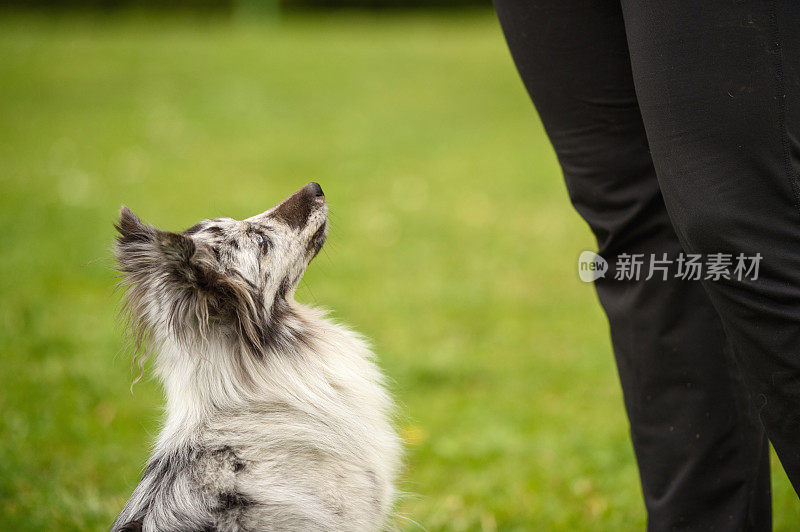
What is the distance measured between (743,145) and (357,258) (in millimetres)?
4308

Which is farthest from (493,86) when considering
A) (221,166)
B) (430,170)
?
(221,166)

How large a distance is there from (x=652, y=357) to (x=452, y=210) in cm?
489

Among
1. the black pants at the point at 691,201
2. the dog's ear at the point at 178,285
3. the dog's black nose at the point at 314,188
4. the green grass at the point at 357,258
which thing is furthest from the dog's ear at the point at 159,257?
the green grass at the point at 357,258

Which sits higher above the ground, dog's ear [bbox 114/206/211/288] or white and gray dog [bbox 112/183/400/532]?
dog's ear [bbox 114/206/211/288]

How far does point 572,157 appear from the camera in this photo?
2242mm

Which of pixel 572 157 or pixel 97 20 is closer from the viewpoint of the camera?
pixel 572 157

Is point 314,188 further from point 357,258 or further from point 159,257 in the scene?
point 357,258

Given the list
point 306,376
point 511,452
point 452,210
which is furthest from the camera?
point 452,210

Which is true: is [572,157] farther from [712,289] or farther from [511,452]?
[511,452]

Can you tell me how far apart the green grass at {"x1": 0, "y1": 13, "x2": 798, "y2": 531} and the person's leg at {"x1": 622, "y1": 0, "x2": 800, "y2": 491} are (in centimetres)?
147

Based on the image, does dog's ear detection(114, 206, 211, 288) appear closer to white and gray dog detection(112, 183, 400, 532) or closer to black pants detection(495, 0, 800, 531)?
white and gray dog detection(112, 183, 400, 532)

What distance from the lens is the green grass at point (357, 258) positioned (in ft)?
10.7

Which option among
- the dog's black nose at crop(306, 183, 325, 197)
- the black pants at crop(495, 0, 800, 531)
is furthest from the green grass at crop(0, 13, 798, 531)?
the dog's black nose at crop(306, 183, 325, 197)

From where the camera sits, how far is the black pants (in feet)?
5.41
